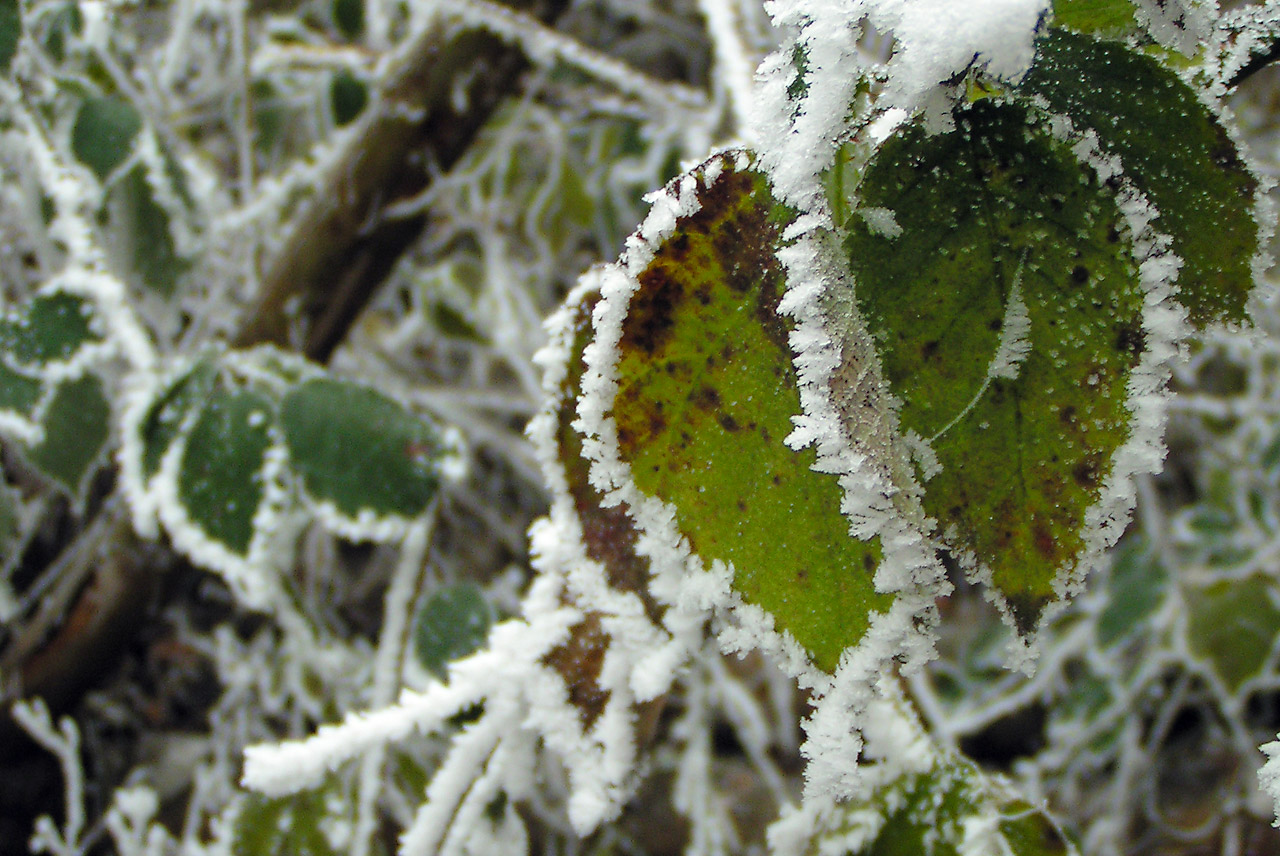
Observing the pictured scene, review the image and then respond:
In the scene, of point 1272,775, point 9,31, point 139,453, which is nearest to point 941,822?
point 1272,775

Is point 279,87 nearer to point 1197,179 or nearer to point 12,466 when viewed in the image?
point 12,466

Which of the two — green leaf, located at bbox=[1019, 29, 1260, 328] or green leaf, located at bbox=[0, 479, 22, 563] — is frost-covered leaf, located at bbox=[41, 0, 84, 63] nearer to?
green leaf, located at bbox=[0, 479, 22, 563]

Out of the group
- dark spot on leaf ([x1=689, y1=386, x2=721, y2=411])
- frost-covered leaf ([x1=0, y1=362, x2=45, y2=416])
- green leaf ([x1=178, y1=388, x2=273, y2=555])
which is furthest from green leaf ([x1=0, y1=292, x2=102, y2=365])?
dark spot on leaf ([x1=689, y1=386, x2=721, y2=411])

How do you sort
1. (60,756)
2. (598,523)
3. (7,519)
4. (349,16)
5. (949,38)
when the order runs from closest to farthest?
(949,38) < (598,523) < (7,519) < (60,756) < (349,16)

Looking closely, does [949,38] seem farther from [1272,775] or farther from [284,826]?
[284,826]

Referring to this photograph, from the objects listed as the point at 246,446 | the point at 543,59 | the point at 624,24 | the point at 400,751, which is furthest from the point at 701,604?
the point at 624,24

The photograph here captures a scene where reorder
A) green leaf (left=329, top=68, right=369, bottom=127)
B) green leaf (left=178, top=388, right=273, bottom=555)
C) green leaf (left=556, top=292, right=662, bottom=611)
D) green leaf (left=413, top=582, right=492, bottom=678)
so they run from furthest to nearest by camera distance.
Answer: green leaf (left=329, top=68, right=369, bottom=127) < green leaf (left=413, top=582, right=492, bottom=678) < green leaf (left=178, top=388, right=273, bottom=555) < green leaf (left=556, top=292, right=662, bottom=611)

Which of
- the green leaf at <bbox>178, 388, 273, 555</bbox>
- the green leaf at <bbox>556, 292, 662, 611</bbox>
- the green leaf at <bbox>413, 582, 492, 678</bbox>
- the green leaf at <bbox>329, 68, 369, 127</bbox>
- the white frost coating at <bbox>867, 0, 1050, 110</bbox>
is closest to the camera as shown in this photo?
the white frost coating at <bbox>867, 0, 1050, 110</bbox>

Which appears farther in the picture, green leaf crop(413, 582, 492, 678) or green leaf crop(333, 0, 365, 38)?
green leaf crop(333, 0, 365, 38)
